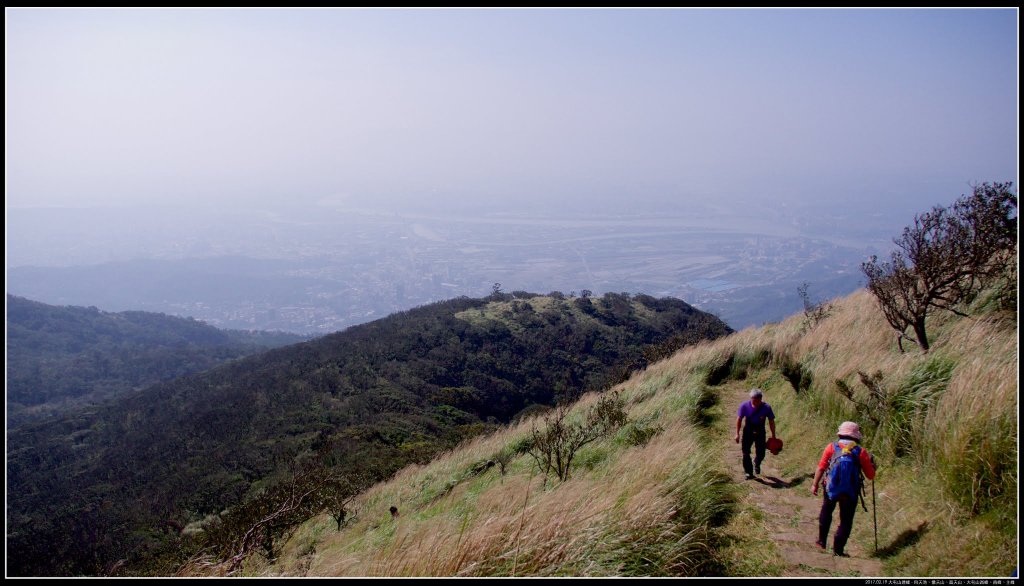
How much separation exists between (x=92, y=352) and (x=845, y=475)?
103884 millimetres

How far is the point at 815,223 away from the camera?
623 feet

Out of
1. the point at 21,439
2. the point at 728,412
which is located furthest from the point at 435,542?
the point at 21,439

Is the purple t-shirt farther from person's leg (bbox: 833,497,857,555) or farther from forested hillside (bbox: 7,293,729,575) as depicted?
forested hillside (bbox: 7,293,729,575)

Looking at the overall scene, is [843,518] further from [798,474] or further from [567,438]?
[567,438]

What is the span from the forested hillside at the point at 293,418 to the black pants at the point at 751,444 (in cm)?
951

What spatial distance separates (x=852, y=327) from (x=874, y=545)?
5.84m

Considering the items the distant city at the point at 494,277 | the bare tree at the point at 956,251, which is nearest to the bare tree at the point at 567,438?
the bare tree at the point at 956,251

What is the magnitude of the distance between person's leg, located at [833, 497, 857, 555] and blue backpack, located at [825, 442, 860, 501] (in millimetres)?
53

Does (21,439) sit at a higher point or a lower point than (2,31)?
lower

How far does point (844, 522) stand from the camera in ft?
13.5

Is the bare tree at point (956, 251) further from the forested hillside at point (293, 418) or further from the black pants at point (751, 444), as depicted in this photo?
the forested hillside at point (293, 418)

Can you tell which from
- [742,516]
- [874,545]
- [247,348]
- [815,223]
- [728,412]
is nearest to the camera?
[874,545]

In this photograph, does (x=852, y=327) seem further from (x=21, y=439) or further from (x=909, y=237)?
(x=21, y=439)

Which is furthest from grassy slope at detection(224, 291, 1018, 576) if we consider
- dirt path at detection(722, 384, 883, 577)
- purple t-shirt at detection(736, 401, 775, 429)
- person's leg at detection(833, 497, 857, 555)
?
purple t-shirt at detection(736, 401, 775, 429)
